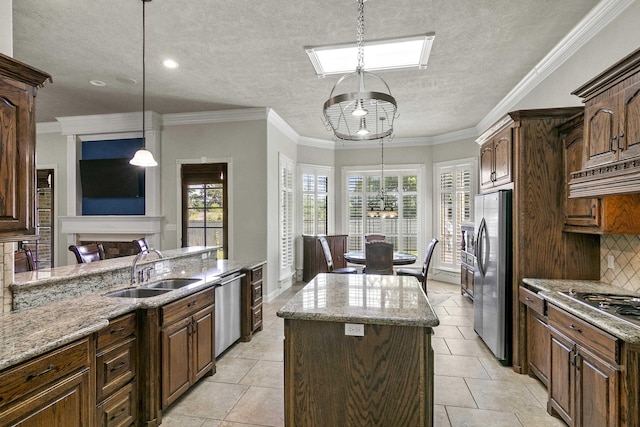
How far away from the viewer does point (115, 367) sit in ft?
6.66

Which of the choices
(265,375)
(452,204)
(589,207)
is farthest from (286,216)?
(589,207)

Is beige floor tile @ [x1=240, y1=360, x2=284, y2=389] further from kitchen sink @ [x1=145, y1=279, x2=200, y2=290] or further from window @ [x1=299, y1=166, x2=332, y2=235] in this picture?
window @ [x1=299, y1=166, x2=332, y2=235]

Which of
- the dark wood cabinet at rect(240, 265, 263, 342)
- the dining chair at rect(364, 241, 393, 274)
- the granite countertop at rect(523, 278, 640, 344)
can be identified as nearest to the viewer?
the granite countertop at rect(523, 278, 640, 344)

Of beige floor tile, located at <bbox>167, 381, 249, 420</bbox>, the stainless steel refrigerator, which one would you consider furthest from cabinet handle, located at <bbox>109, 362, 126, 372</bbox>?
the stainless steel refrigerator

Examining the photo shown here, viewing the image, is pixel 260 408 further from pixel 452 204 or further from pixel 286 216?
pixel 452 204

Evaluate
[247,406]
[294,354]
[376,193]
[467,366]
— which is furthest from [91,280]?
[376,193]

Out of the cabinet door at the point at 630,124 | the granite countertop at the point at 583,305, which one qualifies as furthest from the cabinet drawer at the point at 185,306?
the cabinet door at the point at 630,124

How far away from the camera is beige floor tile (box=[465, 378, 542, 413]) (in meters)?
2.56

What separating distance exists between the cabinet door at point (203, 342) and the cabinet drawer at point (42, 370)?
103cm

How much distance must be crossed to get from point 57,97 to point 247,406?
16.9ft

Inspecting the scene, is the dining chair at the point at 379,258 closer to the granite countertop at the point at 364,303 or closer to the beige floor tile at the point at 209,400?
the granite countertop at the point at 364,303

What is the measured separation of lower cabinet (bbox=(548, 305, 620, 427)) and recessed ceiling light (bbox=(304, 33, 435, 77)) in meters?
2.65

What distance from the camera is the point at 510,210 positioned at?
316cm

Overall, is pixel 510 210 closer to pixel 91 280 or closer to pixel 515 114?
pixel 515 114
